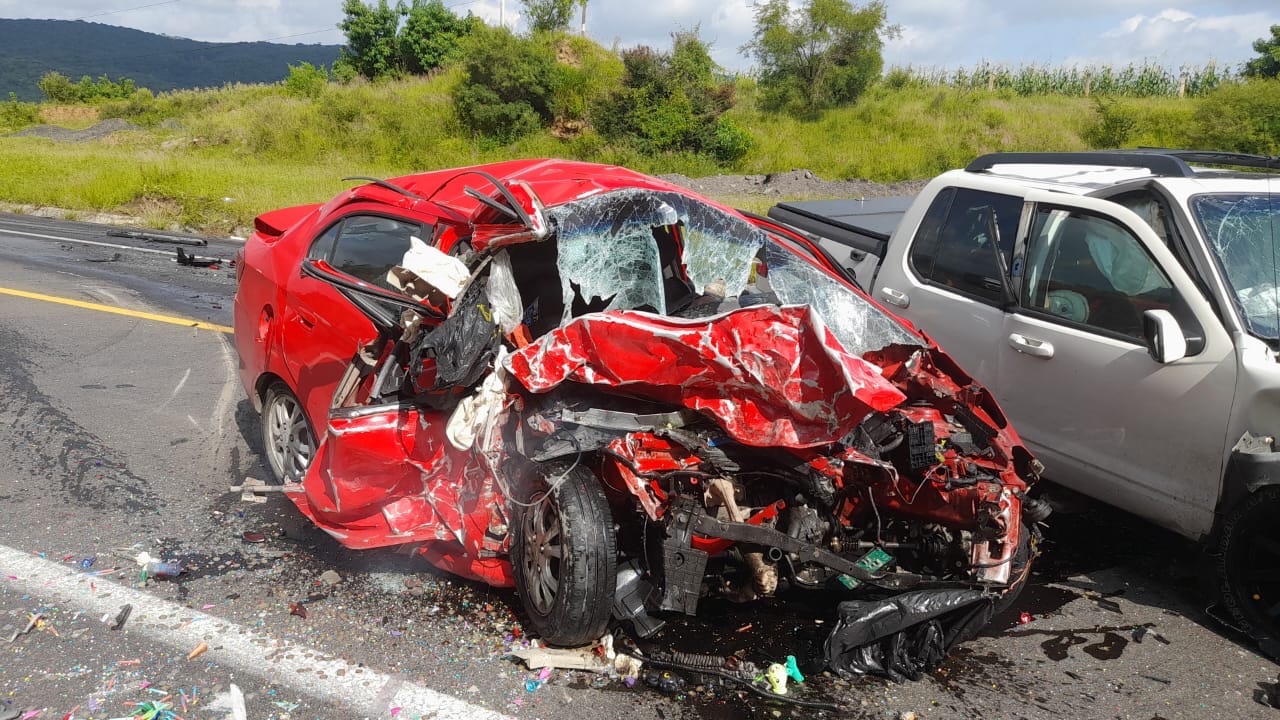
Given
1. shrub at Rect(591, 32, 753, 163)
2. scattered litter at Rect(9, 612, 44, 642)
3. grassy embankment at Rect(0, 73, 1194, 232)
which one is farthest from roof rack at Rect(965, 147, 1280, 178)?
shrub at Rect(591, 32, 753, 163)

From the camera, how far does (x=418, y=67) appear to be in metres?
46.1

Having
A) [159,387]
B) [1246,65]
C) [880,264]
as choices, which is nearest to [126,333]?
[159,387]

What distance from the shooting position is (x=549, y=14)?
133ft

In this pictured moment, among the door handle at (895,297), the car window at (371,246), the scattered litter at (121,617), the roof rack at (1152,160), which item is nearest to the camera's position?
the scattered litter at (121,617)

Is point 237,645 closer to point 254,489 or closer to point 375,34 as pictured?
point 254,489

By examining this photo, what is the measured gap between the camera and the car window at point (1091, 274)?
4.24 meters

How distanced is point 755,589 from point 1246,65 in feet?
127

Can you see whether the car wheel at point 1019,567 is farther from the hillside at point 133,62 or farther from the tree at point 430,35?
the hillside at point 133,62

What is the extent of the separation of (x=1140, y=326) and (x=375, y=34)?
49254mm

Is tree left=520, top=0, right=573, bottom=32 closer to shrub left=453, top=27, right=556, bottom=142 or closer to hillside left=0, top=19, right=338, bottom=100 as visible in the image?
shrub left=453, top=27, right=556, bottom=142

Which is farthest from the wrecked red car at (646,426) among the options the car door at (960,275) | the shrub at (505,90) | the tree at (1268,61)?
the tree at (1268,61)

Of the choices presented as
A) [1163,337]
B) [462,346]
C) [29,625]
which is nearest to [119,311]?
[29,625]

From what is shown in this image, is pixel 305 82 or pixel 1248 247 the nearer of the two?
pixel 1248 247

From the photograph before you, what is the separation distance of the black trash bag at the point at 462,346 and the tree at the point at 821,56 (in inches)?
1297
